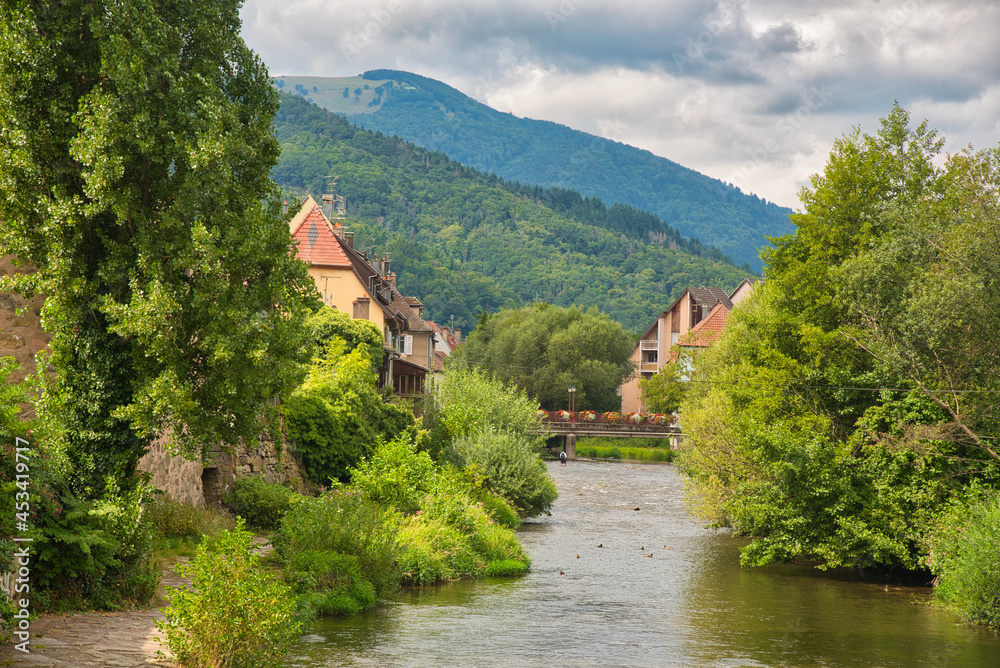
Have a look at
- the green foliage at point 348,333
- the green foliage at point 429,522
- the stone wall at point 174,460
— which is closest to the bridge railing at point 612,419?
the green foliage at point 348,333

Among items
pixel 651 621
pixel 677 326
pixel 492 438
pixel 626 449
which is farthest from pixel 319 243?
pixel 677 326

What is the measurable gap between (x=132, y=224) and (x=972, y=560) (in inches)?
759

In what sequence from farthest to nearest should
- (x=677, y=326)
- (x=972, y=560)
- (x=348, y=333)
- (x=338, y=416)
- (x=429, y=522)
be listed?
(x=677, y=326) < (x=348, y=333) < (x=338, y=416) < (x=429, y=522) < (x=972, y=560)

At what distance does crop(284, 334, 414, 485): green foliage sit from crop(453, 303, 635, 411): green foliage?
54588 mm

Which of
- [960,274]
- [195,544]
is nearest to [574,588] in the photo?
[195,544]

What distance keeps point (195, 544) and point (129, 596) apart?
4.86m

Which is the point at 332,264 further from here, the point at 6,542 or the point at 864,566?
the point at 6,542

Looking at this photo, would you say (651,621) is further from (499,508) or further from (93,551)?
(499,508)

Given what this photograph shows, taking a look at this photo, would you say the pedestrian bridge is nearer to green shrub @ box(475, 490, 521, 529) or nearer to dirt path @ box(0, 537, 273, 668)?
green shrub @ box(475, 490, 521, 529)

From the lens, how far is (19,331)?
16.9 metres

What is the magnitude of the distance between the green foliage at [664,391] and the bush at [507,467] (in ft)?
164

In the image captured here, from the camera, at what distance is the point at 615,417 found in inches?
3322

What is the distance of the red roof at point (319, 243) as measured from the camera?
161 feet

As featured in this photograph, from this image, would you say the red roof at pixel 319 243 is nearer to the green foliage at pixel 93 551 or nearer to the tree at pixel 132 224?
the tree at pixel 132 224
